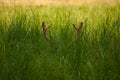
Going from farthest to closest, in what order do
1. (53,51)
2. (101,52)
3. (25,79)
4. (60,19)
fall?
1. (60,19)
2. (53,51)
3. (101,52)
4. (25,79)

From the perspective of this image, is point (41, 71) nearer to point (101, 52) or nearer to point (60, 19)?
point (101, 52)

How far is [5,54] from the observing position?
2.08 meters

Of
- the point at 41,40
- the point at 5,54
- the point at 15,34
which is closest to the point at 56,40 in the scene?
the point at 41,40

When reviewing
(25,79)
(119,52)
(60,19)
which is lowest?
(25,79)

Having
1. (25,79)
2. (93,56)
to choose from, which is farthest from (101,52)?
(25,79)

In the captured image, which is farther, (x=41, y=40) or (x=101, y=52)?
(x=41, y=40)

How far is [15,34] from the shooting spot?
7.63 feet

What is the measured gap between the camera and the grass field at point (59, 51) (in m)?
2.02

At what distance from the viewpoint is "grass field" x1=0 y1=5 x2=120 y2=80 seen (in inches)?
79.6

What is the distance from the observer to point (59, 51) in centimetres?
223

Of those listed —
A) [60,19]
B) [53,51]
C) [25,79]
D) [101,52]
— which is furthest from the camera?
[60,19]

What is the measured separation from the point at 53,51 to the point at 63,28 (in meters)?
0.21

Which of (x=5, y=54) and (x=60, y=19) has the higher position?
(x=60, y=19)

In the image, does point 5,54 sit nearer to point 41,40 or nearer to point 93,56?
point 41,40
